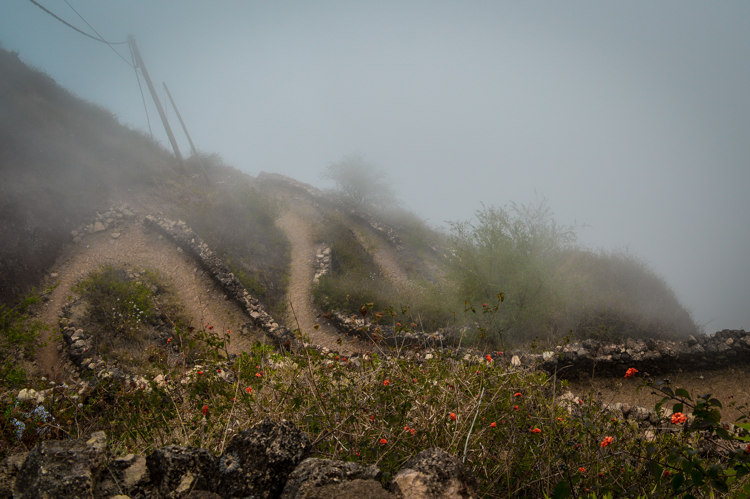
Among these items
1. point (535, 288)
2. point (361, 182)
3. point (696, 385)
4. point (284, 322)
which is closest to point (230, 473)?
point (284, 322)

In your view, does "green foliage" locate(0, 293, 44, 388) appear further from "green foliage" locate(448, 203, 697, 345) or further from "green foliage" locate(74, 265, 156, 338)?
"green foliage" locate(448, 203, 697, 345)

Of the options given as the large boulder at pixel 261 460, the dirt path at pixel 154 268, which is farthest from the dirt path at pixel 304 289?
the large boulder at pixel 261 460

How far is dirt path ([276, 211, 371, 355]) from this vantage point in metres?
13.6

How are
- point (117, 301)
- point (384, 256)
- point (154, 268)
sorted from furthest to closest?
point (384, 256), point (154, 268), point (117, 301)

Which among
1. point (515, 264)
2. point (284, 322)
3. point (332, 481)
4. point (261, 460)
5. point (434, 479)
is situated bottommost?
point (284, 322)

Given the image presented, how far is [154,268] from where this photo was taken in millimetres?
14430

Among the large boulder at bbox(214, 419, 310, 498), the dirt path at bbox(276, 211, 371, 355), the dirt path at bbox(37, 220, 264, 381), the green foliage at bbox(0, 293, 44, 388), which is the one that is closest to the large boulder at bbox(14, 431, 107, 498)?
the large boulder at bbox(214, 419, 310, 498)

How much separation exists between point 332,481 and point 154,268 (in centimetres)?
1501

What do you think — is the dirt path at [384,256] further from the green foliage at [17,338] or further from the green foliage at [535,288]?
the green foliage at [17,338]

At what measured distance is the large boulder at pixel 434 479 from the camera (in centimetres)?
236

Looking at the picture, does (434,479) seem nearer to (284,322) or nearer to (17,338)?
(17,338)

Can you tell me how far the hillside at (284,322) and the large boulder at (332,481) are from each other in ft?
2.67

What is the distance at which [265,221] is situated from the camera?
69.5 ft

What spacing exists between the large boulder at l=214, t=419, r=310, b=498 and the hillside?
24cm
